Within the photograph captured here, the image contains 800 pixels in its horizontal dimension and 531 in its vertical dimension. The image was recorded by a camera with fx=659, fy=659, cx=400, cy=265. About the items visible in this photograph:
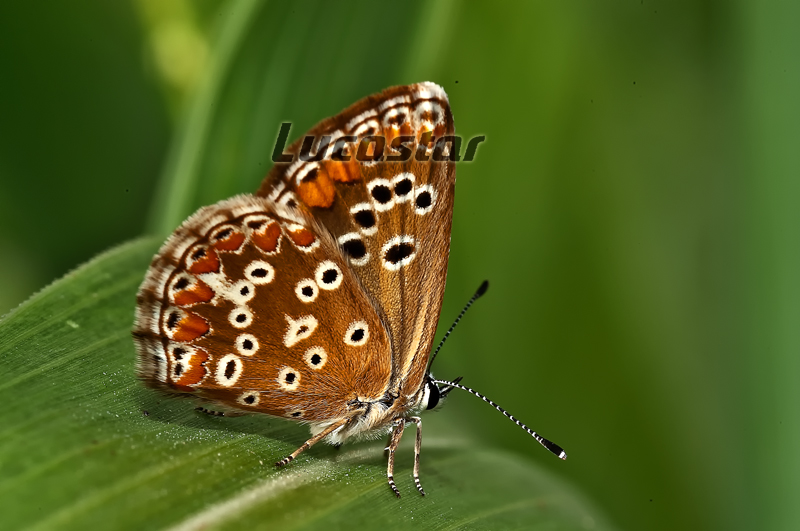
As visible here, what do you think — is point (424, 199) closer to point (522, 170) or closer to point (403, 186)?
point (403, 186)

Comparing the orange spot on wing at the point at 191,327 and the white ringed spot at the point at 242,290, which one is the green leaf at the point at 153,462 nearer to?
the orange spot on wing at the point at 191,327

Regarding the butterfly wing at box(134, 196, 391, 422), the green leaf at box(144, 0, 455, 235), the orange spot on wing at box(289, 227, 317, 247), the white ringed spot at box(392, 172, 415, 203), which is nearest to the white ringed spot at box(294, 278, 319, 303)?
the butterfly wing at box(134, 196, 391, 422)

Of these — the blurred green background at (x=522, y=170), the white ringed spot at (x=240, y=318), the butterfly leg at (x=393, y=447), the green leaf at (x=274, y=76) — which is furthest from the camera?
the blurred green background at (x=522, y=170)

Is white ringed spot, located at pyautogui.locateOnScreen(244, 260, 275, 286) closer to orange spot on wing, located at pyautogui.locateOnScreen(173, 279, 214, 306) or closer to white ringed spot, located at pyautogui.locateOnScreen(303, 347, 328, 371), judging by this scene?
orange spot on wing, located at pyautogui.locateOnScreen(173, 279, 214, 306)

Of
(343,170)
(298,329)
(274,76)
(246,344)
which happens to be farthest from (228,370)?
(274,76)

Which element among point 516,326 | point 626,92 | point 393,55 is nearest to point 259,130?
point 393,55

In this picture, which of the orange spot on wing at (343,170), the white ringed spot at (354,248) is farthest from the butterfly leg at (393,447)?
the orange spot on wing at (343,170)
